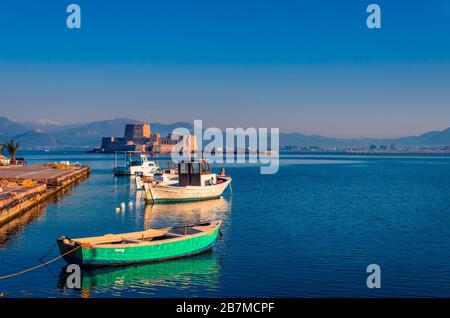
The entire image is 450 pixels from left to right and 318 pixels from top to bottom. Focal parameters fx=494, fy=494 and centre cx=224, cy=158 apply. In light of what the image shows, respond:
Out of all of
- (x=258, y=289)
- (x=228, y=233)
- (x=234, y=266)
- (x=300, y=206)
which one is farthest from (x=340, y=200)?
(x=258, y=289)

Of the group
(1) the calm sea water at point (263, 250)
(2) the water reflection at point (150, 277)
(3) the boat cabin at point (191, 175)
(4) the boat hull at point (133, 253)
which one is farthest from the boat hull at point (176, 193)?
(2) the water reflection at point (150, 277)

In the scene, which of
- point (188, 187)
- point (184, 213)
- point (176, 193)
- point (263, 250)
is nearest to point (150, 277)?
point (263, 250)

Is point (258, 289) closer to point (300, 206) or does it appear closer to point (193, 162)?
point (300, 206)

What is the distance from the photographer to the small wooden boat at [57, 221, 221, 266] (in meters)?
23.5

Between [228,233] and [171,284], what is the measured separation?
13.0m

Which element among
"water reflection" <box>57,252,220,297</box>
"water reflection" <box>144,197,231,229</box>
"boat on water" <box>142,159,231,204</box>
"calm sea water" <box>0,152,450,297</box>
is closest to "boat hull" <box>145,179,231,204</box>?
"boat on water" <box>142,159,231,204</box>

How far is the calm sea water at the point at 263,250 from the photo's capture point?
21297 millimetres

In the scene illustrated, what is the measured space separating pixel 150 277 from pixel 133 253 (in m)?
1.97

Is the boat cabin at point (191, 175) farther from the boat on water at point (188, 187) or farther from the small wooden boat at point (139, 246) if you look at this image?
the small wooden boat at point (139, 246)

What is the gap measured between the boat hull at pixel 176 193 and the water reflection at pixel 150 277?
25.6 meters

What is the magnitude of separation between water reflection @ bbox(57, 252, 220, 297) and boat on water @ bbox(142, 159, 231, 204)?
25.7 meters

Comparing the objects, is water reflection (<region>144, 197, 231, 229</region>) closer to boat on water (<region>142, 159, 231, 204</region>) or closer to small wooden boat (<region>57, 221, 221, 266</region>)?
boat on water (<region>142, 159, 231, 204</region>)

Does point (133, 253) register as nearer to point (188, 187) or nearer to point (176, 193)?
point (176, 193)
